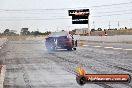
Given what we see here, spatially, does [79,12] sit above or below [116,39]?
above

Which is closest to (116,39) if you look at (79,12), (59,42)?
(59,42)

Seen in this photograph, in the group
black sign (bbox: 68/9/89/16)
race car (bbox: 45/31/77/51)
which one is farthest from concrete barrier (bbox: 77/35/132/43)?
black sign (bbox: 68/9/89/16)

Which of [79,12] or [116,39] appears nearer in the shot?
[116,39]

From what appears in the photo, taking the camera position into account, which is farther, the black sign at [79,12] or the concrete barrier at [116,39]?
the black sign at [79,12]

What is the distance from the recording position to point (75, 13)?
277 feet

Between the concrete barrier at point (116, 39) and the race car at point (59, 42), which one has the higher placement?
the race car at point (59, 42)

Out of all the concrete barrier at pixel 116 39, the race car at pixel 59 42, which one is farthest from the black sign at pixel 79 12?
the race car at pixel 59 42

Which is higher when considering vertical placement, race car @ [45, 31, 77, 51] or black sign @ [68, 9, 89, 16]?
black sign @ [68, 9, 89, 16]

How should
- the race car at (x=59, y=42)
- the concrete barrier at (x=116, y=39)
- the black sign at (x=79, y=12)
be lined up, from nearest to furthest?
the race car at (x=59, y=42)
the concrete barrier at (x=116, y=39)
the black sign at (x=79, y=12)

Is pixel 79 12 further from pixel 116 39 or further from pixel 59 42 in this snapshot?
pixel 59 42

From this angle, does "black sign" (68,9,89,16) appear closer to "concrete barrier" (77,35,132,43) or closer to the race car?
"concrete barrier" (77,35,132,43)

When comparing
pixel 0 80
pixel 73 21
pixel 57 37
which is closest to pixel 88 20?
pixel 73 21

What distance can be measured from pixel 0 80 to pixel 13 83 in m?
0.59

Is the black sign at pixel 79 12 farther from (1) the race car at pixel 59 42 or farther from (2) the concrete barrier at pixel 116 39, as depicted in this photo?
(1) the race car at pixel 59 42
